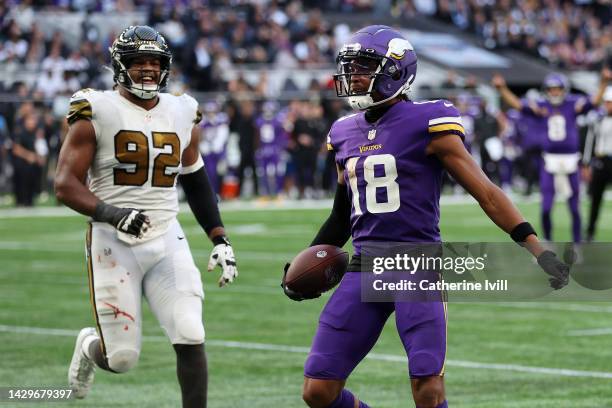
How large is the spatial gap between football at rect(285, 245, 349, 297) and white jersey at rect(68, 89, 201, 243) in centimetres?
92

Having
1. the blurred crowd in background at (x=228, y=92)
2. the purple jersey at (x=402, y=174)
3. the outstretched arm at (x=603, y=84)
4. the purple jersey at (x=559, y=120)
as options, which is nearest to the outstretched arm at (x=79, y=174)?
the purple jersey at (x=402, y=174)

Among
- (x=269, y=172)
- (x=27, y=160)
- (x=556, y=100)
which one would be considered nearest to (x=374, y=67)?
(x=556, y=100)

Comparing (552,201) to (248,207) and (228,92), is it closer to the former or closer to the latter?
(248,207)

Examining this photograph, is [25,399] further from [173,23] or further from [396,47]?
[173,23]

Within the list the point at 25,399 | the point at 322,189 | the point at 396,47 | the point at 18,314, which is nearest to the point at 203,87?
the point at 322,189

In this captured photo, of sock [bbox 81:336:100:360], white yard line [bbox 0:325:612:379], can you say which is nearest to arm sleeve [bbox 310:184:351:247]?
sock [bbox 81:336:100:360]

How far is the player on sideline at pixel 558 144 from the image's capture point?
48.3ft

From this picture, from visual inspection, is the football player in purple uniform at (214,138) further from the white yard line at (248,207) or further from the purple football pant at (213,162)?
the white yard line at (248,207)

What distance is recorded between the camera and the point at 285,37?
101 feet

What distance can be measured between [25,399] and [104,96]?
2.02 m

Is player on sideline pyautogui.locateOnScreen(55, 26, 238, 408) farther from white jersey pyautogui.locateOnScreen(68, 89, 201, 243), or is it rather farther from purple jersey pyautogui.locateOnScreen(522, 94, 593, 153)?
purple jersey pyautogui.locateOnScreen(522, 94, 593, 153)

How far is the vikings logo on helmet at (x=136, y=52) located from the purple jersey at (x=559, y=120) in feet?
30.9

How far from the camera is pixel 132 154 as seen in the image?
605 centimetres

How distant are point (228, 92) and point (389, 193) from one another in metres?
22.5
